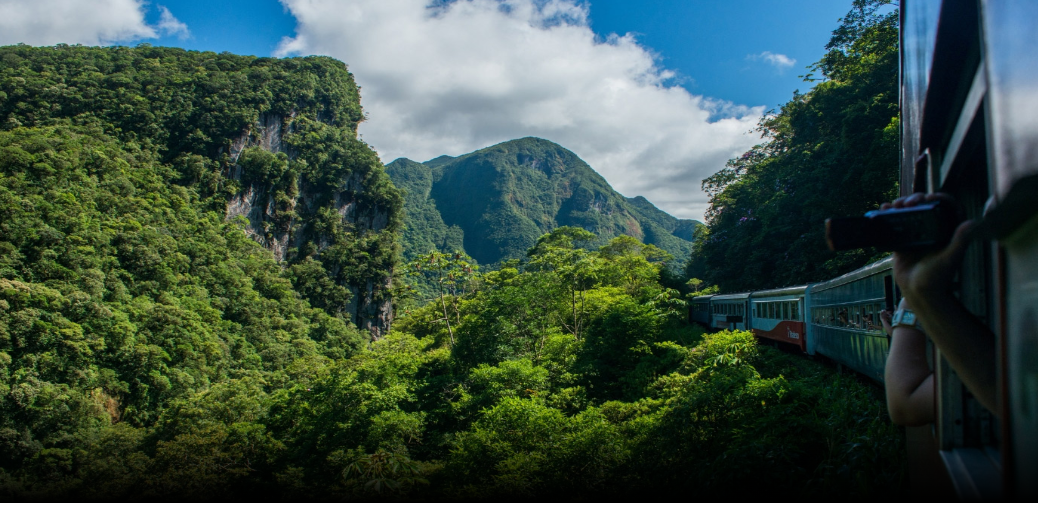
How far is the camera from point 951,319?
985 mm

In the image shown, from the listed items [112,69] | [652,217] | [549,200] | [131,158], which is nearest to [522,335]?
[131,158]

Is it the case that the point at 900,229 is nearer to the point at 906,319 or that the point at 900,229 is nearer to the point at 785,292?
the point at 906,319

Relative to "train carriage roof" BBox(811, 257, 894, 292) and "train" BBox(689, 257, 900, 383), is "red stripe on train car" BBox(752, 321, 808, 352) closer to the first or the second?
"train" BBox(689, 257, 900, 383)

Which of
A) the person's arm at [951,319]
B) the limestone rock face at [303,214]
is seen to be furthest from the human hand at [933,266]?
the limestone rock face at [303,214]

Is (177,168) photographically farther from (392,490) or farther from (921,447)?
(921,447)

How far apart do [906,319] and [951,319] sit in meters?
0.42

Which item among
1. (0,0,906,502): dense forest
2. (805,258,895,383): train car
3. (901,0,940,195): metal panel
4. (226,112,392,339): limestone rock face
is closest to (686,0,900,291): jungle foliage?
(0,0,906,502): dense forest

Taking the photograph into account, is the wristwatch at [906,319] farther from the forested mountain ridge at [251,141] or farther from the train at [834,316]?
the forested mountain ridge at [251,141]

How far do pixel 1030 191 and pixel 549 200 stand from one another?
139526 mm

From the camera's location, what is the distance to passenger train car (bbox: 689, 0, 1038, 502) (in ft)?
2.27

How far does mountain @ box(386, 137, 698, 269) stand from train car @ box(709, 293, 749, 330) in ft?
291

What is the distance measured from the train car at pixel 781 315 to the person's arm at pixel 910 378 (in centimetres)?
952

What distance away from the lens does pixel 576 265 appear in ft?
58.2

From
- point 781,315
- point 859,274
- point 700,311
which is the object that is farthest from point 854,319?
point 700,311
